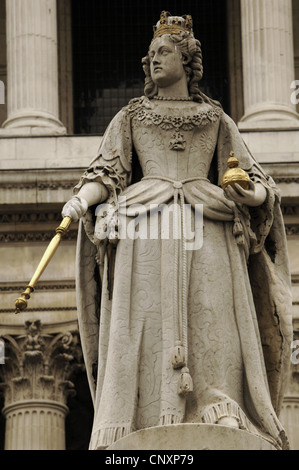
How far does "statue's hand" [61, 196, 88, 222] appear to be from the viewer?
18.2 metres

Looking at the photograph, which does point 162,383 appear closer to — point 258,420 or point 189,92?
point 258,420

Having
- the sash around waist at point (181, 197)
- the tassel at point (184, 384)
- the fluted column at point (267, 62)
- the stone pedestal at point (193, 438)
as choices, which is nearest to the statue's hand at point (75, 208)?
the sash around waist at point (181, 197)

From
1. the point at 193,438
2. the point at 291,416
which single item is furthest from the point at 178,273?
the point at 291,416

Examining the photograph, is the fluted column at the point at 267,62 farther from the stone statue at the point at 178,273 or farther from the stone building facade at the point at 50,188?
the stone statue at the point at 178,273

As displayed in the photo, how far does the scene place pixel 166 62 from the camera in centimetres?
1920

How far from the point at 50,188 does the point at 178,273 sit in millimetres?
20992

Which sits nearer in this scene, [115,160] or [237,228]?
[237,228]

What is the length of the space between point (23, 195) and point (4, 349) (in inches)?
102

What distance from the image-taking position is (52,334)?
39.3 metres

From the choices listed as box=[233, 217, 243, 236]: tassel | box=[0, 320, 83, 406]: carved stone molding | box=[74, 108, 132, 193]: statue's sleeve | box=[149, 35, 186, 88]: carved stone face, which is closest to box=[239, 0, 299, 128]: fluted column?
box=[0, 320, 83, 406]: carved stone molding

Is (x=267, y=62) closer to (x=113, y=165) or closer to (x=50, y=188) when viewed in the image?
(x=50, y=188)

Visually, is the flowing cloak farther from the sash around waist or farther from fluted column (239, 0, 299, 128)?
fluted column (239, 0, 299, 128)

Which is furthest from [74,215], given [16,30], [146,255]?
[16,30]

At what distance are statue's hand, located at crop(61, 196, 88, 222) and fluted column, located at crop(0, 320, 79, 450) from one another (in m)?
20.0
